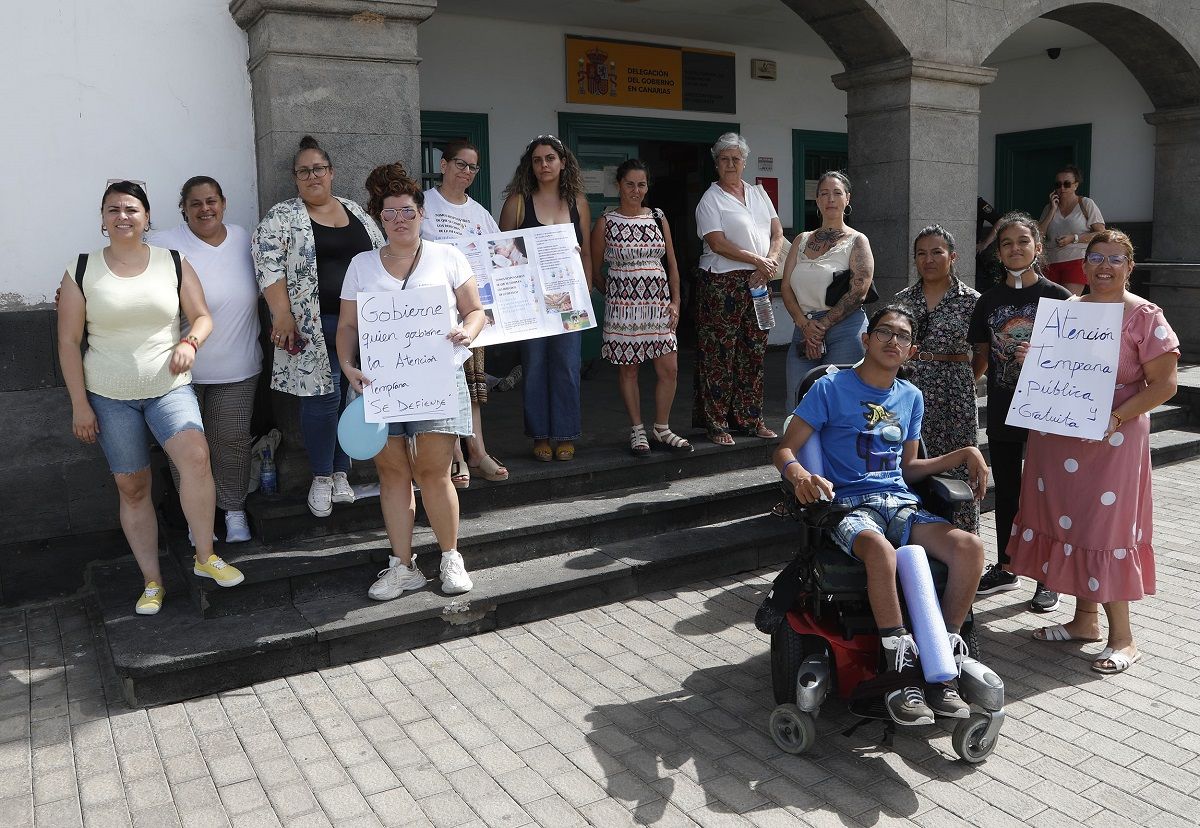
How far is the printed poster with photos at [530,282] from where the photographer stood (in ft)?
17.0

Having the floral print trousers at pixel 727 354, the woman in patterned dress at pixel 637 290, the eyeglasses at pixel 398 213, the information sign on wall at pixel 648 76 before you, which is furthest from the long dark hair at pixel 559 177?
the information sign on wall at pixel 648 76

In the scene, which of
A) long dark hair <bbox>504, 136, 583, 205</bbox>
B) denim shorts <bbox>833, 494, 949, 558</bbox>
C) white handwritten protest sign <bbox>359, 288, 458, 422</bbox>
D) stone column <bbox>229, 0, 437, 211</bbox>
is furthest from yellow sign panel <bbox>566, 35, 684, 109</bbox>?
denim shorts <bbox>833, 494, 949, 558</bbox>

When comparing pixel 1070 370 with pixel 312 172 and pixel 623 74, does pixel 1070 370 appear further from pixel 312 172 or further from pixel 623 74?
pixel 623 74

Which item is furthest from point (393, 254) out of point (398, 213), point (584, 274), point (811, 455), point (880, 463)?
point (880, 463)

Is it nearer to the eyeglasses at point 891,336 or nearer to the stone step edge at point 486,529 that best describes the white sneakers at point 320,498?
the stone step edge at point 486,529

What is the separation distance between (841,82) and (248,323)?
4831 mm

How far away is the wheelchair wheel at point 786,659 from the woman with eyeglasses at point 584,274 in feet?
7.52

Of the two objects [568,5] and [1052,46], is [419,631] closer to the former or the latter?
[568,5]

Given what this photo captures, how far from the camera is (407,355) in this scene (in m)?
4.20

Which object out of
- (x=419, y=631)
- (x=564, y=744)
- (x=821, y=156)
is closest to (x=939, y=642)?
(x=564, y=744)

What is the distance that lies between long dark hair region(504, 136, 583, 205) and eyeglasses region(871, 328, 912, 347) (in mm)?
2290

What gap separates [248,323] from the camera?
473cm

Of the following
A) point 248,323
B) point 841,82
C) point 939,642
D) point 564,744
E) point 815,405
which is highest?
point 841,82

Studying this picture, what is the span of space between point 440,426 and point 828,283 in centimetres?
230
